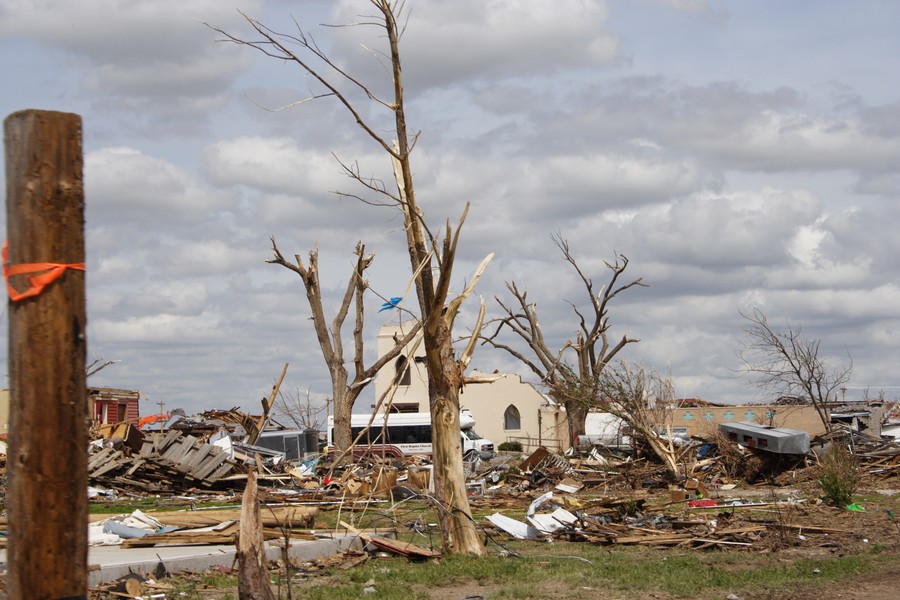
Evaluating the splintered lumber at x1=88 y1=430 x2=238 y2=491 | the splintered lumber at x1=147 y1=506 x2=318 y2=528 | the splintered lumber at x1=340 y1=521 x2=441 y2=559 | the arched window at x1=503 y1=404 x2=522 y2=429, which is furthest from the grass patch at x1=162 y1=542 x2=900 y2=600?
the arched window at x1=503 y1=404 x2=522 y2=429

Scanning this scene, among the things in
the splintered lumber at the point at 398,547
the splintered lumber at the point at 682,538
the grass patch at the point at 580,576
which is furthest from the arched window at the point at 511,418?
the splintered lumber at the point at 398,547

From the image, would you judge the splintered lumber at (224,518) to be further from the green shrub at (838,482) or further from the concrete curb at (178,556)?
the green shrub at (838,482)

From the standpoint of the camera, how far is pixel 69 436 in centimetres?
388

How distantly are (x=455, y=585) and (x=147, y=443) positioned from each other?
1943cm

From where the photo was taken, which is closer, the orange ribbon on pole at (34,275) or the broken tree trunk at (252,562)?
the orange ribbon on pole at (34,275)

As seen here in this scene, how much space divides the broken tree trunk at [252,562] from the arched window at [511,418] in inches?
2052

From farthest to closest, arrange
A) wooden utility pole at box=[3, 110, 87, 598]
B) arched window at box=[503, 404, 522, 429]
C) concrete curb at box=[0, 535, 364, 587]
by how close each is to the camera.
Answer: arched window at box=[503, 404, 522, 429]
concrete curb at box=[0, 535, 364, 587]
wooden utility pole at box=[3, 110, 87, 598]

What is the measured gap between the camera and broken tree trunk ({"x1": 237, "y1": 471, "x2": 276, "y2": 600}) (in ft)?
24.8

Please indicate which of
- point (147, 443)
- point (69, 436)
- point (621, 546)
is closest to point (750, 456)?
point (621, 546)

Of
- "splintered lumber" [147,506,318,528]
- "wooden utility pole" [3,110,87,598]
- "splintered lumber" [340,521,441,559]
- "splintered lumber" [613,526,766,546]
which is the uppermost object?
"wooden utility pole" [3,110,87,598]

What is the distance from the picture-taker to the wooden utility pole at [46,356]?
3805 millimetres

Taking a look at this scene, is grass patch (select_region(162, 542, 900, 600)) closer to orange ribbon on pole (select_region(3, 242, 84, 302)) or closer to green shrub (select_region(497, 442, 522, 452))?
orange ribbon on pole (select_region(3, 242, 84, 302))

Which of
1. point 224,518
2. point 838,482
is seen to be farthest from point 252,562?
point 838,482

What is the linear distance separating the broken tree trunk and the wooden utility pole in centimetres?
382
